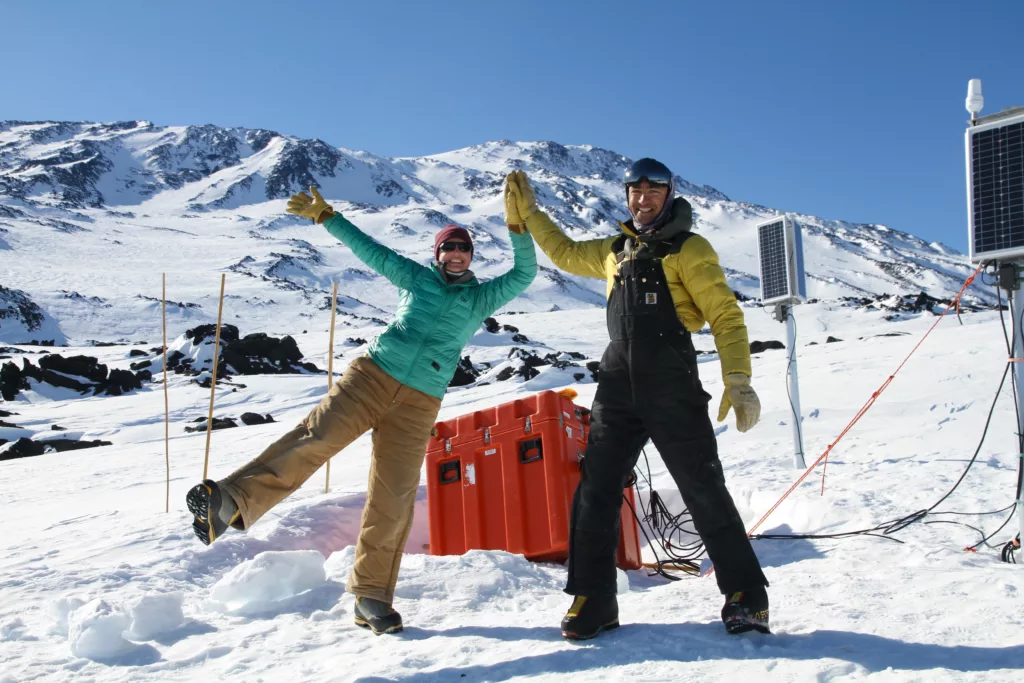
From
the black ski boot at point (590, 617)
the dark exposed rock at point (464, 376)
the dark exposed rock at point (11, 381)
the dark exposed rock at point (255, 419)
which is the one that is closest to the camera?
the black ski boot at point (590, 617)

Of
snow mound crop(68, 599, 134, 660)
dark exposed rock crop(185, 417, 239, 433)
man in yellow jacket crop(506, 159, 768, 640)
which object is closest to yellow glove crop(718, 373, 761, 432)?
man in yellow jacket crop(506, 159, 768, 640)

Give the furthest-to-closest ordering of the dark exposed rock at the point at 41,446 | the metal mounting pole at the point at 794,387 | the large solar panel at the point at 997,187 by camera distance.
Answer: the dark exposed rock at the point at 41,446 → the metal mounting pole at the point at 794,387 → the large solar panel at the point at 997,187

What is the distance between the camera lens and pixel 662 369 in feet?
9.69

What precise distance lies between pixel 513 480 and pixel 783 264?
3548mm

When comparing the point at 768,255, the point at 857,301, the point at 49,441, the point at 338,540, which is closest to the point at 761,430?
the point at 768,255

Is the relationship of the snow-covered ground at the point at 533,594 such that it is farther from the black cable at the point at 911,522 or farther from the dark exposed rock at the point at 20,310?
the dark exposed rock at the point at 20,310

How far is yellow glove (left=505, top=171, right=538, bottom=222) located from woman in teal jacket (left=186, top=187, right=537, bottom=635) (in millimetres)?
55

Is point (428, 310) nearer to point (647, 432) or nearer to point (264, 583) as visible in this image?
point (647, 432)

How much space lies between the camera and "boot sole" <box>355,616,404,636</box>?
122 inches

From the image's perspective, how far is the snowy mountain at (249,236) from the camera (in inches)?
2156

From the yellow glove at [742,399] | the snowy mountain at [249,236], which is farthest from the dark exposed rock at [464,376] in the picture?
the yellow glove at [742,399]

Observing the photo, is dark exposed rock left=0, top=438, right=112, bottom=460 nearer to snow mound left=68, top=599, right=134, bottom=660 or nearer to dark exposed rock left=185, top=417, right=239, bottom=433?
dark exposed rock left=185, top=417, right=239, bottom=433

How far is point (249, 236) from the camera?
335 feet

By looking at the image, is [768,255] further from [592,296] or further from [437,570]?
[592,296]
